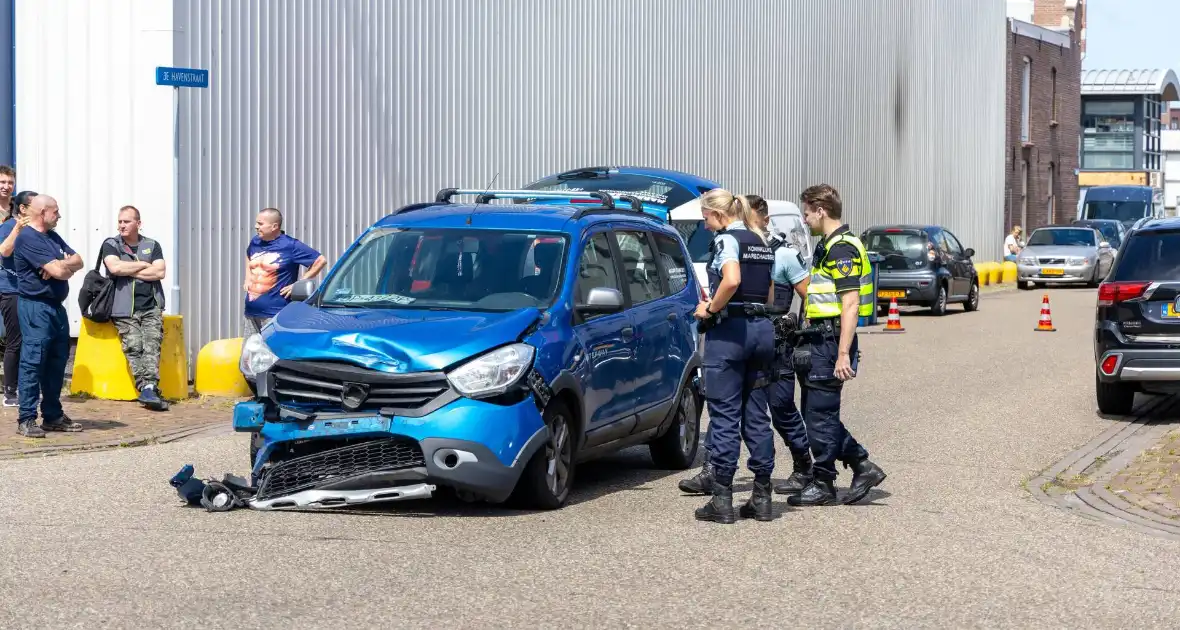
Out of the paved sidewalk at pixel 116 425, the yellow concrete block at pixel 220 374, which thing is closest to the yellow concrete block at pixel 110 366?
the paved sidewalk at pixel 116 425

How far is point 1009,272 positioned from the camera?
1750 inches

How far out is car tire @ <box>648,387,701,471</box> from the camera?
36.2 feet

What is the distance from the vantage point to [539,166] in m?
23.9

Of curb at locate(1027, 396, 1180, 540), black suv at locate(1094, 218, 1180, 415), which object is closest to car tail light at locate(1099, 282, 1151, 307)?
black suv at locate(1094, 218, 1180, 415)

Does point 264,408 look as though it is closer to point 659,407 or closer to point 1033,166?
point 659,407

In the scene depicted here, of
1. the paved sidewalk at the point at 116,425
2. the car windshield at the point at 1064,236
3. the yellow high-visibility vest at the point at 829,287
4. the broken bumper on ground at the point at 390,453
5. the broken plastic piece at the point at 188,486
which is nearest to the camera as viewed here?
the broken bumper on ground at the point at 390,453

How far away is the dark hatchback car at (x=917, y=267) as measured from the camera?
28656 mm

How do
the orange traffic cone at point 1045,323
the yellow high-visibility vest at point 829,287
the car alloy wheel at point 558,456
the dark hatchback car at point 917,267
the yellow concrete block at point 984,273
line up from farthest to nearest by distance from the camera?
1. the yellow concrete block at point 984,273
2. the dark hatchback car at point 917,267
3. the orange traffic cone at point 1045,323
4. the yellow high-visibility vest at point 829,287
5. the car alloy wheel at point 558,456

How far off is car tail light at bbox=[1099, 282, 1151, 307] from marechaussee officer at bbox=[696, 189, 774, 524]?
5694 millimetres

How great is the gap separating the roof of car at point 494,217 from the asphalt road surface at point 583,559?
5.30 ft

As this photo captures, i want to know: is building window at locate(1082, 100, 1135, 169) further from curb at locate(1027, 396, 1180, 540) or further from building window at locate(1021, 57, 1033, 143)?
curb at locate(1027, 396, 1180, 540)

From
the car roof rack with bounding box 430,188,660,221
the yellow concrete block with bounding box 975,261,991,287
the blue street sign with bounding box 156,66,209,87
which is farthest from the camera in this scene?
the yellow concrete block with bounding box 975,261,991,287

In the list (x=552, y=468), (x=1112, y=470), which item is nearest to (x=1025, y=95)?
(x=1112, y=470)

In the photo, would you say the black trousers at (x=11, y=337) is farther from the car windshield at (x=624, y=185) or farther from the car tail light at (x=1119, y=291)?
the car tail light at (x=1119, y=291)
